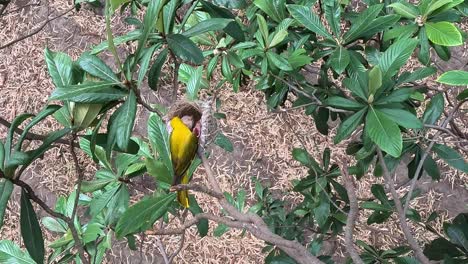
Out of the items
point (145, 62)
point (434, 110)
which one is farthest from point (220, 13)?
point (434, 110)

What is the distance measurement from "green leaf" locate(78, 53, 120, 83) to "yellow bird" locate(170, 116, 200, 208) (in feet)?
0.37

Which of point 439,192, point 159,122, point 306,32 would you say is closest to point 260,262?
point 439,192

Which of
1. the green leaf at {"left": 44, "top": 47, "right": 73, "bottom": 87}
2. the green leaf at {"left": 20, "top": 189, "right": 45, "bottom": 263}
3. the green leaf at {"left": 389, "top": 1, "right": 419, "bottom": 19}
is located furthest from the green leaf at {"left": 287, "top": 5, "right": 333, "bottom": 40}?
the green leaf at {"left": 20, "top": 189, "right": 45, "bottom": 263}

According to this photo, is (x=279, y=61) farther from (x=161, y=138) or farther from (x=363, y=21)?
(x=161, y=138)

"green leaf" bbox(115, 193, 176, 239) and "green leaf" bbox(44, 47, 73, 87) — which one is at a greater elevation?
"green leaf" bbox(44, 47, 73, 87)

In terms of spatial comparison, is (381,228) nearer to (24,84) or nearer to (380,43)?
(380,43)

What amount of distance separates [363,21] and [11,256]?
92 centimetres

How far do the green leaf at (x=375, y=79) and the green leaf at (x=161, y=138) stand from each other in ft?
1.28

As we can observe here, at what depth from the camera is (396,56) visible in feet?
3.02

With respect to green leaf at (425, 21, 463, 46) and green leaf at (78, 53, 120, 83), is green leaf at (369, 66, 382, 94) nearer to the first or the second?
green leaf at (425, 21, 463, 46)

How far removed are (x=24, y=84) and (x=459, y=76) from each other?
2.23 metres

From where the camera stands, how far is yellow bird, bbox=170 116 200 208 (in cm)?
72

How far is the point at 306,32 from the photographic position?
1219 mm

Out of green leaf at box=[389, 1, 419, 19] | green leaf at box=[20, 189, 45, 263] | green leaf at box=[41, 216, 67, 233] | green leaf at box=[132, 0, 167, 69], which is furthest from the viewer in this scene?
green leaf at box=[41, 216, 67, 233]
